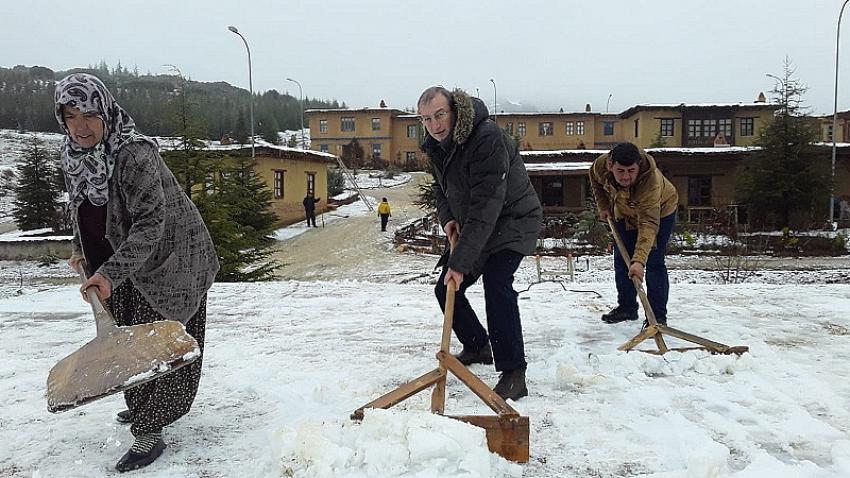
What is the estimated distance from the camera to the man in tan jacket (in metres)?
4.25

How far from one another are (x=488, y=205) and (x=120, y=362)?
1.78 meters

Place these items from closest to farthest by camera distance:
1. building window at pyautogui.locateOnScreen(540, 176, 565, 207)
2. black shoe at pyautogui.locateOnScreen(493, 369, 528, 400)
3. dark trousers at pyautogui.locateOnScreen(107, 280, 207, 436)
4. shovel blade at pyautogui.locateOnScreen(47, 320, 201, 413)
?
shovel blade at pyautogui.locateOnScreen(47, 320, 201, 413), dark trousers at pyautogui.locateOnScreen(107, 280, 207, 436), black shoe at pyautogui.locateOnScreen(493, 369, 528, 400), building window at pyautogui.locateOnScreen(540, 176, 565, 207)

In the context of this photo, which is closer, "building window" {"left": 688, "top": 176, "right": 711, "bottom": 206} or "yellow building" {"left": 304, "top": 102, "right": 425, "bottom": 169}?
"building window" {"left": 688, "top": 176, "right": 711, "bottom": 206}

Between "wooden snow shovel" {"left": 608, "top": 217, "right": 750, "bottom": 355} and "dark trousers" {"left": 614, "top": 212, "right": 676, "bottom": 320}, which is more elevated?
"dark trousers" {"left": 614, "top": 212, "right": 676, "bottom": 320}

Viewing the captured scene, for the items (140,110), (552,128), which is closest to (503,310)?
(552,128)

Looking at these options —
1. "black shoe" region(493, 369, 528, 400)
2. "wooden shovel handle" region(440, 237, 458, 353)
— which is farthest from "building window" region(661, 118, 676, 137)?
"wooden shovel handle" region(440, 237, 458, 353)

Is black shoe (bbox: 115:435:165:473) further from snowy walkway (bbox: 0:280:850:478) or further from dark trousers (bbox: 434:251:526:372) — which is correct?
dark trousers (bbox: 434:251:526:372)

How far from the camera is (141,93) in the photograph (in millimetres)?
90875

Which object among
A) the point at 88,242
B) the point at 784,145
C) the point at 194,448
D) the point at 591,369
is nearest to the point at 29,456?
the point at 194,448

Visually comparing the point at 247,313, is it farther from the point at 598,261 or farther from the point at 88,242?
the point at 598,261

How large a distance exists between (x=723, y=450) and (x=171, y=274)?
241 cm

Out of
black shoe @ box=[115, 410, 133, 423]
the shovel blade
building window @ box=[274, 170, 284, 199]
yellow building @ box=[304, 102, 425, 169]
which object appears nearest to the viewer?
the shovel blade

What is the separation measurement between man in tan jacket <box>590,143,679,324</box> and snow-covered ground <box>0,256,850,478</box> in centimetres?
30

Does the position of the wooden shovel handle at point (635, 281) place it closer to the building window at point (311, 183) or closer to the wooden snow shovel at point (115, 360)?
the wooden snow shovel at point (115, 360)
